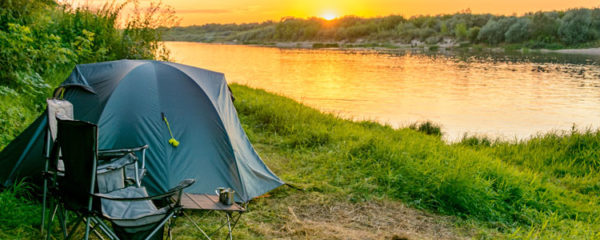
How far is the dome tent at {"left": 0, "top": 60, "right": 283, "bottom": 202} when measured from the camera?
4.54 meters

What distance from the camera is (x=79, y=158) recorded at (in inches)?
113

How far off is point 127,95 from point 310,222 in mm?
2271

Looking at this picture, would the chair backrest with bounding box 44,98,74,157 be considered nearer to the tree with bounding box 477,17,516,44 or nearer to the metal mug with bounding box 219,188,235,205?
the metal mug with bounding box 219,188,235,205

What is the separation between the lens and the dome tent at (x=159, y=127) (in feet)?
14.9

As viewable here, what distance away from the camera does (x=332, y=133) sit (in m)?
7.79

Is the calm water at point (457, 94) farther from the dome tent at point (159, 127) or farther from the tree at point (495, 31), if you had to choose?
the tree at point (495, 31)

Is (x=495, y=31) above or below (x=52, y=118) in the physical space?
below

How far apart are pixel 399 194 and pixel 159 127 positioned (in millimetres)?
2768

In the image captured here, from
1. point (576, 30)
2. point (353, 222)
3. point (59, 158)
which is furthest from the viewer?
point (576, 30)

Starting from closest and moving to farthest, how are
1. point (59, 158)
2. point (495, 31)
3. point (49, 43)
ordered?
point (59, 158)
point (49, 43)
point (495, 31)

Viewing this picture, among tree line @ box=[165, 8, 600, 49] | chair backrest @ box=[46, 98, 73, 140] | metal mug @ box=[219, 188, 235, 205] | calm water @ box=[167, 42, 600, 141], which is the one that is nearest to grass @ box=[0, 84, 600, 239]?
metal mug @ box=[219, 188, 235, 205]

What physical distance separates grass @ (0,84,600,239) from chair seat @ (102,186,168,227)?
76 cm

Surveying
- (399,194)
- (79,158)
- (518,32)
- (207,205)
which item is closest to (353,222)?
(399,194)

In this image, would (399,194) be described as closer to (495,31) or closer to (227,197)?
(227,197)
